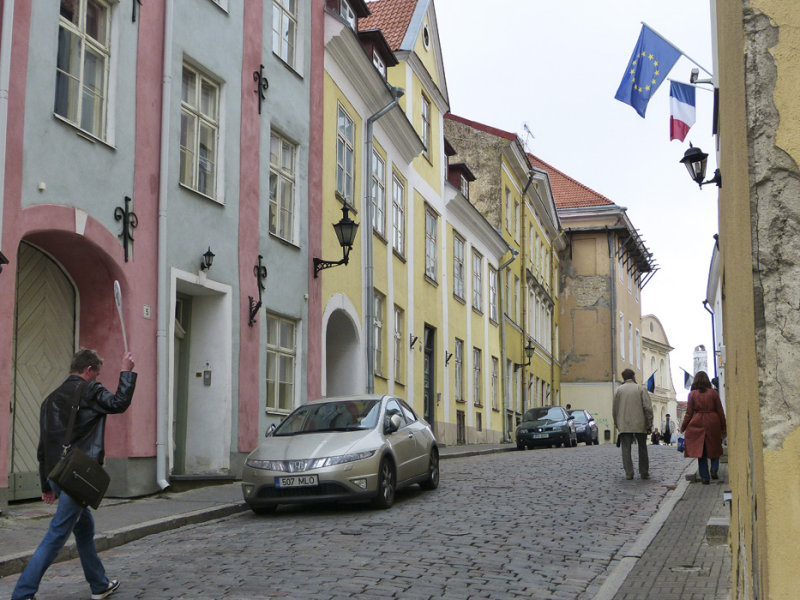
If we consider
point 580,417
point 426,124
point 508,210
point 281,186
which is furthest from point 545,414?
point 281,186

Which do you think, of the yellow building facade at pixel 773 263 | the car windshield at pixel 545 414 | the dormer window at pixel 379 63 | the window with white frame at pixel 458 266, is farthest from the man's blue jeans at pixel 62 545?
the car windshield at pixel 545 414

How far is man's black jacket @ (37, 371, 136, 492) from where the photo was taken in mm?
7031

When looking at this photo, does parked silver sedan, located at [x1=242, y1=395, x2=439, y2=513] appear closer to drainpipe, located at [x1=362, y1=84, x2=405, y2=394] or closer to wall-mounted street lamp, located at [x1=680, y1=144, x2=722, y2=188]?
wall-mounted street lamp, located at [x1=680, y1=144, x2=722, y2=188]

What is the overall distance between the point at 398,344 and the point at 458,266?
7.67 metres

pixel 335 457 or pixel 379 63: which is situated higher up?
pixel 379 63

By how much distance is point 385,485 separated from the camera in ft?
40.5

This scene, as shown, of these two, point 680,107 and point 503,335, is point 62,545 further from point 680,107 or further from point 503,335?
point 503,335

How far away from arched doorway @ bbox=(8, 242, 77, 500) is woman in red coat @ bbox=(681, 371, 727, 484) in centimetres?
890

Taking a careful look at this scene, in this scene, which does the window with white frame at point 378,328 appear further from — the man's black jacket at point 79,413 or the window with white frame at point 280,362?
the man's black jacket at point 79,413

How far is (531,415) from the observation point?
3241 cm

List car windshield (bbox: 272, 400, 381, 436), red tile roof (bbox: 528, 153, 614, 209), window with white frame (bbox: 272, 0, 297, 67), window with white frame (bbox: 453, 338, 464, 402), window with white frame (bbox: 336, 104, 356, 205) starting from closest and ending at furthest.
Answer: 1. car windshield (bbox: 272, 400, 381, 436)
2. window with white frame (bbox: 272, 0, 297, 67)
3. window with white frame (bbox: 336, 104, 356, 205)
4. window with white frame (bbox: 453, 338, 464, 402)
5. red tile roof (bbox: 528, 153, 614, 209)

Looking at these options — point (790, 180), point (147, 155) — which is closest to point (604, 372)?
point (147, 155)

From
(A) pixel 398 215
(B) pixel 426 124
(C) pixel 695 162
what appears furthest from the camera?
(B) pixel 426 124

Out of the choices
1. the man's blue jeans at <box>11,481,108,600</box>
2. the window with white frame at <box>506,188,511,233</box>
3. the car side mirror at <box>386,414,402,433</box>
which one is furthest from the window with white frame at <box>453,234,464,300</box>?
the man's blue jeans at <box>11,481,108,600</box>
